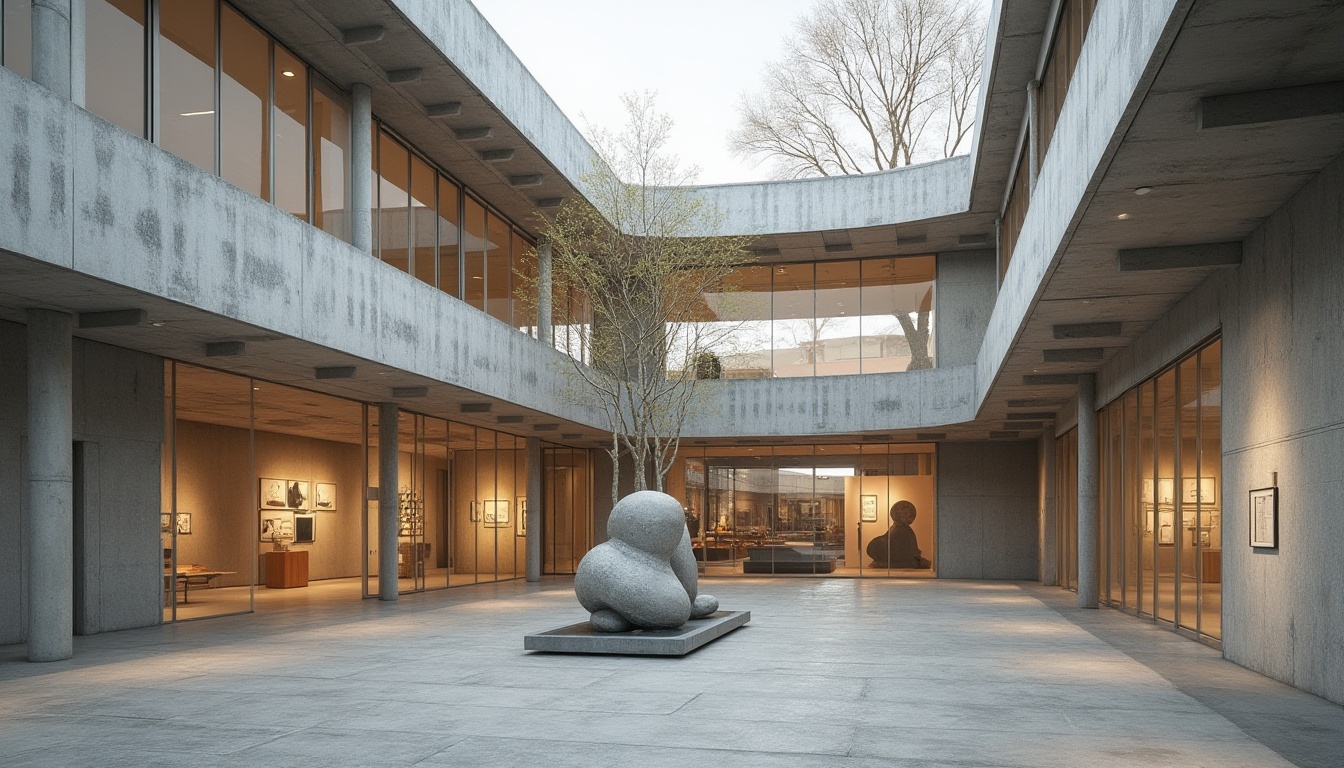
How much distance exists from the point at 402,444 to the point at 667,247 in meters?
6.81

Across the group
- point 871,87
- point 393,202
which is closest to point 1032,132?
point 393,202

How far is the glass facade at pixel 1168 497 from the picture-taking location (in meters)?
13.8

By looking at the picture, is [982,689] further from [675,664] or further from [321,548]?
[321,548]

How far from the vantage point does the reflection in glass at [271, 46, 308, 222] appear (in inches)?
640

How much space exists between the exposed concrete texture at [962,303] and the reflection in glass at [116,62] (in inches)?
804

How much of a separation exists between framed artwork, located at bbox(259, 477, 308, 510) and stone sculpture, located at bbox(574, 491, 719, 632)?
15.8 m

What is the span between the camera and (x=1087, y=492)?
20.5 metres

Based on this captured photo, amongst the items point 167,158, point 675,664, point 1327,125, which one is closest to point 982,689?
point 675,664

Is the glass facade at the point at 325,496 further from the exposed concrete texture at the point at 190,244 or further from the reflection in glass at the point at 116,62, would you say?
the reflection in glass at the point at 116,62

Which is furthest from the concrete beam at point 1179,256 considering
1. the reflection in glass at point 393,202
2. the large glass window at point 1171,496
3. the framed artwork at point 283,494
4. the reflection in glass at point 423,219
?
the framed artwork at point 283,494

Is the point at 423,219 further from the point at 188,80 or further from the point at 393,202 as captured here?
the point at 188,80

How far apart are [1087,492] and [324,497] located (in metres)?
18.4

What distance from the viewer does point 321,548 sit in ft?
96.7

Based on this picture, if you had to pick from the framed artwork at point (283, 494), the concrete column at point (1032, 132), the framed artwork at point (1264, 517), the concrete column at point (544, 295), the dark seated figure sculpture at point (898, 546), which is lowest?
the dark seated figure sculpture at point (898, 546)
